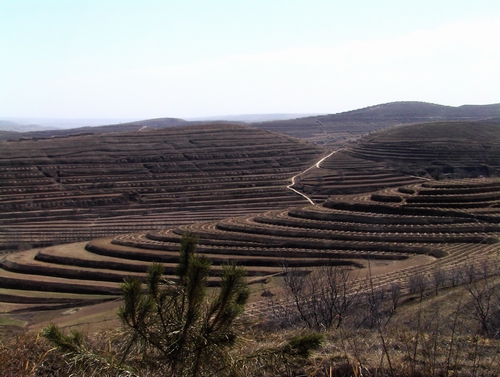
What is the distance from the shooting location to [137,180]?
96.5 m

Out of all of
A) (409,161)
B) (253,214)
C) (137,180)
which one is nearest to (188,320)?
(253,214)

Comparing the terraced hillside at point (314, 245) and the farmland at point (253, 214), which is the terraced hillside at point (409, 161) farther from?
the terraced hillside at point (314, 245)

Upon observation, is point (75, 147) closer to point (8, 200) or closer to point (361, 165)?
point (8, 200)

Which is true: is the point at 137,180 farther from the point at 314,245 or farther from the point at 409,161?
the point at 409,161

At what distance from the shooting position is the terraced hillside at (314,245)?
131ft

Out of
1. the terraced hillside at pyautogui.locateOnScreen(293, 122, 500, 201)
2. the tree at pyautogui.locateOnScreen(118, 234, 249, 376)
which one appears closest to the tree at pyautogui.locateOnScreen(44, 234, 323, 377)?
the tree at pyautogui.locateOnScreen(118, 234, 249, 376)

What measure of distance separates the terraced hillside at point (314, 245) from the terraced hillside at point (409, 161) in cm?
2730

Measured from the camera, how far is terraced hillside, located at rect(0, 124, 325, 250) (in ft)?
237

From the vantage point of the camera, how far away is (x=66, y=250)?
51125 millimetres

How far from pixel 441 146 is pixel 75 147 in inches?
3533

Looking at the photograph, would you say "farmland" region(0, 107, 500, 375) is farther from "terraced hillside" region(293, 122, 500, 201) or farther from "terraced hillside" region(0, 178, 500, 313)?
"terraced hillside" region(293, 122, 500, 201)

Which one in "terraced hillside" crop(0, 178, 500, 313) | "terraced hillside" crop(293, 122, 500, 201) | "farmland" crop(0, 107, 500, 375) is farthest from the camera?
"terraced hillside" crop(293, 122, 500, 201)

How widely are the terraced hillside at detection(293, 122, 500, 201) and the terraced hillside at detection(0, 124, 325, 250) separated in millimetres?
7899

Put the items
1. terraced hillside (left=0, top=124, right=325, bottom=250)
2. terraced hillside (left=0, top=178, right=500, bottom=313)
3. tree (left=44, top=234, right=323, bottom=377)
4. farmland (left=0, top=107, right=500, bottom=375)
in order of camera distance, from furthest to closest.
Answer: terraced hillside (left=0, top=124, right=325, bottom=250)
terraced hillside (left=0, top=178, right=500, bottom=313)
farmland (left=0, top=107, right=500, bottom=375)
tree (left=44, top=234, right=323, bottom=377)
